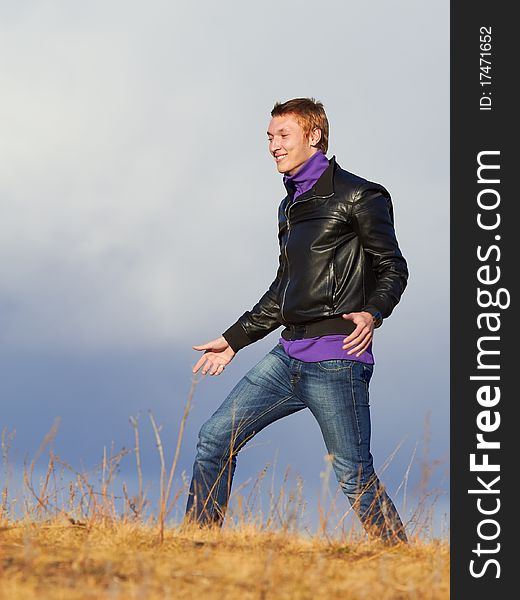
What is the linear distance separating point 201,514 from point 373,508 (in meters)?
1.05

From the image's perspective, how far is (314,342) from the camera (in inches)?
214

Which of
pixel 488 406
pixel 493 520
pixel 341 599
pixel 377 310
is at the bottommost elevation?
pixel 341 599

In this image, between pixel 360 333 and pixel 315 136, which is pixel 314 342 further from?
pixel 315 136

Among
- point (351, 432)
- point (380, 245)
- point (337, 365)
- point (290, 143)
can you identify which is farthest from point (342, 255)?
point (351, 432)

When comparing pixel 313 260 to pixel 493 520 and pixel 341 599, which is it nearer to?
pixel 493 520

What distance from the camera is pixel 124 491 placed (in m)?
5.46

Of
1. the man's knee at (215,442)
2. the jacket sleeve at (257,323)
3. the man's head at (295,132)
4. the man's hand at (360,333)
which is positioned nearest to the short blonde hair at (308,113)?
the man's head at (295,132)

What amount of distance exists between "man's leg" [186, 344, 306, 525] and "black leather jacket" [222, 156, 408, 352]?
34 centimetres

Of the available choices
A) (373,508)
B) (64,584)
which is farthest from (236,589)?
(373,508)

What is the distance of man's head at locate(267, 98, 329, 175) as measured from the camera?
575 cm

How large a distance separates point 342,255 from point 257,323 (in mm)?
926

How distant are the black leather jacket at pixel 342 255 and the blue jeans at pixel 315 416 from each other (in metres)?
0.34

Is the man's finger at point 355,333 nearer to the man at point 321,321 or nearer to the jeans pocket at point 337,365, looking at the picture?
the man at point 321,321

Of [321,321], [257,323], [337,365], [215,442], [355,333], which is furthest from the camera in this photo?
[257,323]
